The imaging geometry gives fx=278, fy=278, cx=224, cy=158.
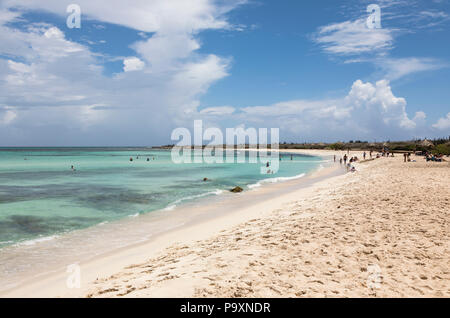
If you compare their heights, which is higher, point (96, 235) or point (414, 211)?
point (414, 211)

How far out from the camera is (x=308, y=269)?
17.7ft

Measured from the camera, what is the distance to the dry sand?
15.4 feet

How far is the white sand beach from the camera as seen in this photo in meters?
4.73

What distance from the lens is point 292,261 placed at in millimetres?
5773

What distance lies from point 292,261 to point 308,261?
332 mm

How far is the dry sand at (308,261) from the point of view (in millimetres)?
4695

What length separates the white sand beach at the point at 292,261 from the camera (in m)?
4.73

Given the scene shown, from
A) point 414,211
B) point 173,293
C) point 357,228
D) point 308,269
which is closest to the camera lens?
point 173,293

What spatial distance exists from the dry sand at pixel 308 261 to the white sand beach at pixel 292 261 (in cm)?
2

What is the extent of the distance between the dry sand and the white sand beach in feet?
0.06
